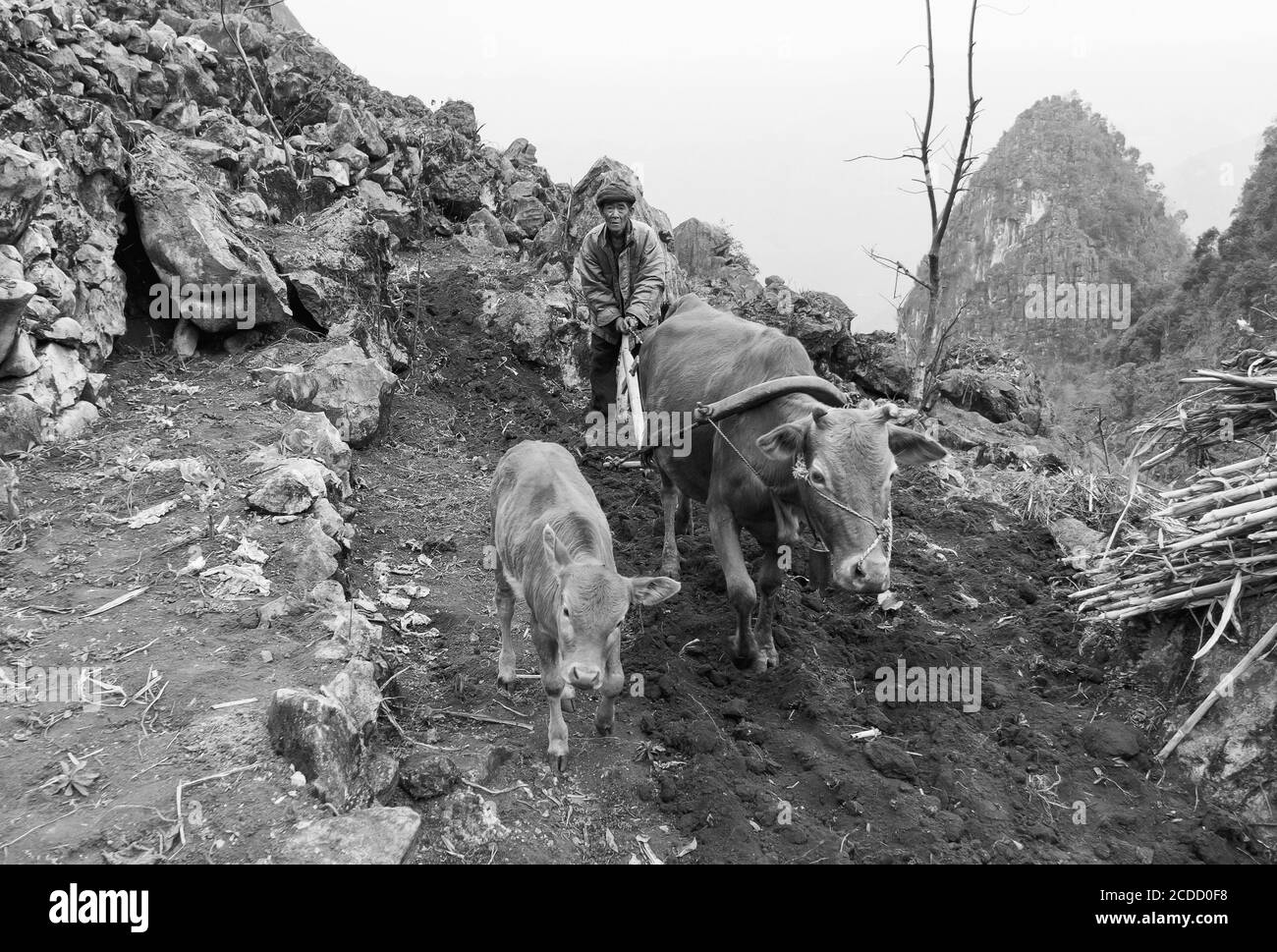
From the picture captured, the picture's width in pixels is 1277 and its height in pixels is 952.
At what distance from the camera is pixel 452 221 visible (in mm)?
13914

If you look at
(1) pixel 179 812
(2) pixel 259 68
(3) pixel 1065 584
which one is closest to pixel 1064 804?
(3) pixel 1065 584

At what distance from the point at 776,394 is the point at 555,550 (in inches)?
83.7

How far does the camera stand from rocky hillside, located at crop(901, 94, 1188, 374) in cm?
5762

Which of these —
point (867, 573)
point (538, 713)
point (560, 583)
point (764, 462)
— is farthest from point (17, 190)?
point (867, 573)

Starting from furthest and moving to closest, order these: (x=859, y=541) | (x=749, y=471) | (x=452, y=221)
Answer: (x=452, y=221)
(x=749, y=471)
(x=859, y=541)

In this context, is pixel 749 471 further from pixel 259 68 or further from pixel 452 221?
pixel 259 68

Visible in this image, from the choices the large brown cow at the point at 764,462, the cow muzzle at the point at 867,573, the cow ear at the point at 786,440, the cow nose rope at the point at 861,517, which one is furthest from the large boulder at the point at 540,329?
the cow muzzle at the point at 867,573

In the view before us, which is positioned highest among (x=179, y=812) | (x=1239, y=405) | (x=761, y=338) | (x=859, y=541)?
(x=761, y=338)

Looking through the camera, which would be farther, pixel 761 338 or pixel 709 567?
pixel 709 567

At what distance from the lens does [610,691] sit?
16.1ft

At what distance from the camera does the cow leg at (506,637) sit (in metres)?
5.93

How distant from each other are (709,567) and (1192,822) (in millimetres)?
4154

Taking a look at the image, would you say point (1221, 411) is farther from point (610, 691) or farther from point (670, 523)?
point (610, 691)

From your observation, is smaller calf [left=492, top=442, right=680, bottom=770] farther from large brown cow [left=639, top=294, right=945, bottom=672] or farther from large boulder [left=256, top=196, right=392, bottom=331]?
large boulder [left=256, top=196, right=392, bottom=331]
